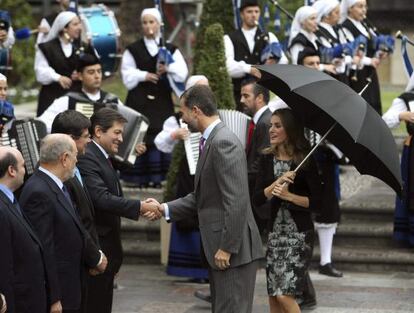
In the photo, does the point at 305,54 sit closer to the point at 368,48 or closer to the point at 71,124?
the point at 368,48

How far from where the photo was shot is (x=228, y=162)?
7551mm

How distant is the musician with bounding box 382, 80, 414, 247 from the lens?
431 inches

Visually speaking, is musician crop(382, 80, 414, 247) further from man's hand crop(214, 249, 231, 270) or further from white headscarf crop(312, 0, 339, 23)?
man's hand crop(214, 249, 231, 270)

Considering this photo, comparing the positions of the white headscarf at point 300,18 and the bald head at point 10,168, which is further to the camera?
the white headscarf at point 300,18

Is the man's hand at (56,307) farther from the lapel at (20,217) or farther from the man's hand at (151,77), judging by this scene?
the man's hand at (151,77)

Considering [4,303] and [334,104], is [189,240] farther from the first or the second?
[4,303]

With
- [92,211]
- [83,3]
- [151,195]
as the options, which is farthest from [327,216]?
[83,3]

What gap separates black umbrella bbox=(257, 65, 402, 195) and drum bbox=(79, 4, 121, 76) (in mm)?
4889

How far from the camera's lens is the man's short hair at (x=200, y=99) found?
25.2 feet

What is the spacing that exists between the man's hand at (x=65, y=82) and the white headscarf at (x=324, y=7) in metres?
2.57

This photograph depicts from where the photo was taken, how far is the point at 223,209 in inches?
300

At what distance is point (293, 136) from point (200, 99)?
107 centimetres

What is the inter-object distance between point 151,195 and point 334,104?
5209 millimetres

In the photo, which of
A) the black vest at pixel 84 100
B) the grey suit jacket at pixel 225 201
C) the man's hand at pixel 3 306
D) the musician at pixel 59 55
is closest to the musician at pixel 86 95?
the black vest at pixel 84 100
